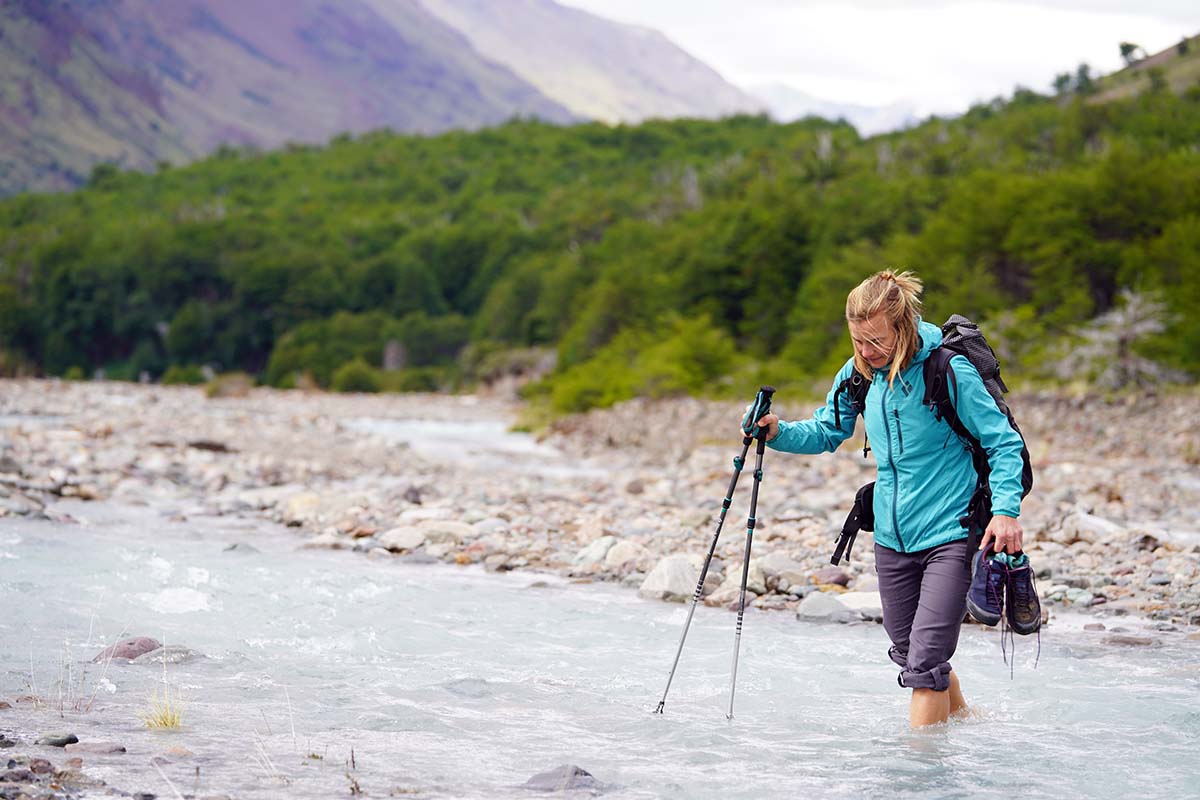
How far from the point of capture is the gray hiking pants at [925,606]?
4.78 meters

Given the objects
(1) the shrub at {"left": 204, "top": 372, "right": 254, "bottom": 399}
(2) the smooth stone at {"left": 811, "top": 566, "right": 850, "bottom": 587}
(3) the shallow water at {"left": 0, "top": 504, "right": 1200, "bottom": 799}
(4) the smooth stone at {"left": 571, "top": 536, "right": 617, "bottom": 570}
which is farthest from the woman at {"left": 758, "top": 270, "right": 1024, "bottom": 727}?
(1) the shrub at {"left": 204, "top": 372, "right": 254, "bottom": 399}

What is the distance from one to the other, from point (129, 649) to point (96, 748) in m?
2.09

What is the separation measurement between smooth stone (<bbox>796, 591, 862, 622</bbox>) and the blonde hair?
3845 mm

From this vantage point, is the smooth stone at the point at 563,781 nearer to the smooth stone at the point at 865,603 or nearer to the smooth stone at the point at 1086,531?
the smooth stone at the point at 865,603

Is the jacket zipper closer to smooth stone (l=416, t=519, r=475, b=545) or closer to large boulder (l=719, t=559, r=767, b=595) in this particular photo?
large boulder (l=719, t=559, r=767, b=595)

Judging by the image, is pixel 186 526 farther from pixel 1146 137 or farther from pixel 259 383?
pixel 259 383

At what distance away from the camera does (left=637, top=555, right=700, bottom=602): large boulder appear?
9000 mm

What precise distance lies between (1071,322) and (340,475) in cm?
2055

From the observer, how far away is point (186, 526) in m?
12.6

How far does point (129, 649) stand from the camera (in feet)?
22.0

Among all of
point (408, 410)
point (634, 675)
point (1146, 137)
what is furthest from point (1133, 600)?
point (1146, 137)

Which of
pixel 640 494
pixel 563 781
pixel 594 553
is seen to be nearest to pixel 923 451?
pixel 563 781

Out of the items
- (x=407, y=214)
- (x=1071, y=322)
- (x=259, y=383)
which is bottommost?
(x=259, y=383)

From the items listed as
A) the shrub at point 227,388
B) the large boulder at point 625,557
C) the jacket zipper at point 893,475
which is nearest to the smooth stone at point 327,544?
the large boulder at point 625,557
